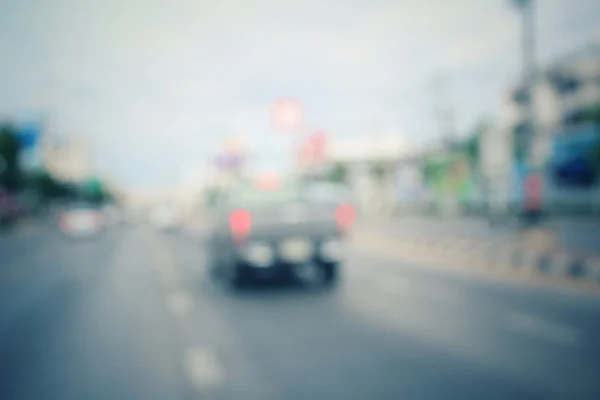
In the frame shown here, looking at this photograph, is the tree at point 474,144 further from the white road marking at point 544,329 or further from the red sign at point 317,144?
the white road marking at point 544,329

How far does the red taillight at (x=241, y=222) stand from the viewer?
979 cm

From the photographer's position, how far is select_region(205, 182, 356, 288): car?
9.78 meters

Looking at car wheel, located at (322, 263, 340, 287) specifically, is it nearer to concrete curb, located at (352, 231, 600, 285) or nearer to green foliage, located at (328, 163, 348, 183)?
concrete curb, located at (352, 231, 600, 285)

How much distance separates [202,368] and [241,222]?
178 inches

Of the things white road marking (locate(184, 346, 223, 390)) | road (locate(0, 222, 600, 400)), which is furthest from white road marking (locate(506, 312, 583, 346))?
white road marking (locate(184, 346, 223, 390))

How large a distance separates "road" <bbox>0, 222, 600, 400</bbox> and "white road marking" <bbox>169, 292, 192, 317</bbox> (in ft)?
0.06

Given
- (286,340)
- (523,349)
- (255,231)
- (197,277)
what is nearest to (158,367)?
(286,340)

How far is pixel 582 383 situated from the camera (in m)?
4.71

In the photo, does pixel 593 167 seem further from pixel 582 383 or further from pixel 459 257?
pixel 582 383

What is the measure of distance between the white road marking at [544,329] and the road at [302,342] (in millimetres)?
25

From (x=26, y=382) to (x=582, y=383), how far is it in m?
4.91

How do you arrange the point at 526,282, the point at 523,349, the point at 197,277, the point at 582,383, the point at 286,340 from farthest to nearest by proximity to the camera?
1. the point at 197,277
2. the point at 526,282
3. the point at 286,340
4. the point at 523,349
5. the point at 582,383

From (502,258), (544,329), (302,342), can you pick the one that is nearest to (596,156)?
(502,258)

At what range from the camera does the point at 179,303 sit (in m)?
9.52
